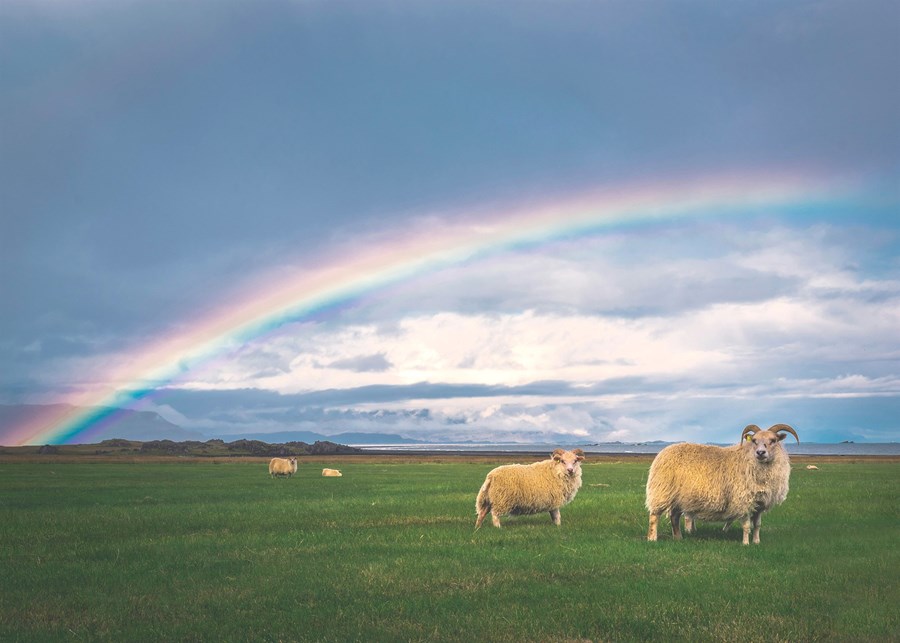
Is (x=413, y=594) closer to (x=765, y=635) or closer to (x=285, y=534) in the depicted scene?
(x=765, y=635)

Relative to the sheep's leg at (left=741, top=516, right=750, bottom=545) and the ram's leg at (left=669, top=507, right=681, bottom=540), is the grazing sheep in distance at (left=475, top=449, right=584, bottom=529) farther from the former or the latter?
the sheep's leg at (left=741, top=516, right=750, bottom=545)

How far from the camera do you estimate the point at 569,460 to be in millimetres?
20734

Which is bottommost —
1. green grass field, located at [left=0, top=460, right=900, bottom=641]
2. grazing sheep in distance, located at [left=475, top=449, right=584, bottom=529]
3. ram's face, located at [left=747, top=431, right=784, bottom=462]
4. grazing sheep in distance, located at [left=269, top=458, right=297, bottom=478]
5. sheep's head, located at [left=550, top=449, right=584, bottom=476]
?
grazing sheep in distance, located at [left=269, top=458, right=297, bottom=478]

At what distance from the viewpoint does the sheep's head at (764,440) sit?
17000 millimetres

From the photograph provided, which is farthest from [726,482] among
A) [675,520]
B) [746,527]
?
[675,520]

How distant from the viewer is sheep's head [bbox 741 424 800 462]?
17000 mm

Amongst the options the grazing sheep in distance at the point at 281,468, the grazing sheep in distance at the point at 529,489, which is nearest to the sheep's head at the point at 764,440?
the grazing sheep in distance at the point at 529,489

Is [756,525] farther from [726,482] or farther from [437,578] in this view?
[437,578]

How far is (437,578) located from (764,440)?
9.19 meters

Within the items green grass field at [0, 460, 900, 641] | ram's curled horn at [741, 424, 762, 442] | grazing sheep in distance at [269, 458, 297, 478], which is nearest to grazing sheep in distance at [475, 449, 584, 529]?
green grass field at [0, 460, 900, 641]

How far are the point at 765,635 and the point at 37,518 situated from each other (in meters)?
22.3

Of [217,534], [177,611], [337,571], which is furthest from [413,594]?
[217,534]

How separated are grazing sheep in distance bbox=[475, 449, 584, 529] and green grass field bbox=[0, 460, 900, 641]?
659 millimetres

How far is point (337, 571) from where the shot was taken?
13281mm
